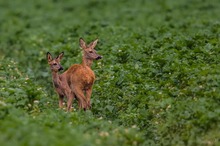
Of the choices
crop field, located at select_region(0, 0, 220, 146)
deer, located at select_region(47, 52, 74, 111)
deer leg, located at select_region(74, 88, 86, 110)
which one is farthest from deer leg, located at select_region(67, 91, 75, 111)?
crop field, located at select_region(0, 0, 220, 146)

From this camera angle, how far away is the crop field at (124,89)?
11.1 m

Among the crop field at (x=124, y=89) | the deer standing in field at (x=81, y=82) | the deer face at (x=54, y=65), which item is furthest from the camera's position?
the deer face at (x=54, y=65)

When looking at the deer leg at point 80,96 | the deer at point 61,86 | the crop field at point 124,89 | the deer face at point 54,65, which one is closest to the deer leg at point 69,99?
the deer at point 61,86

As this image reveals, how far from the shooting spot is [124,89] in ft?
47.9

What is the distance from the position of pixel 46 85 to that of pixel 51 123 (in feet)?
22.9

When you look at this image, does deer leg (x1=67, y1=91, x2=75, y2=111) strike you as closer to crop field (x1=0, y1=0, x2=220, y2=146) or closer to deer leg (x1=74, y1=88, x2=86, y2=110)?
deer leg (x1=74, y1=88, x2=86, y2=110)

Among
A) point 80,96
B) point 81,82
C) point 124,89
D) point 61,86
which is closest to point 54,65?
point 61,86

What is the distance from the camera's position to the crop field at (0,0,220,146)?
11.1 m

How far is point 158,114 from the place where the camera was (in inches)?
499

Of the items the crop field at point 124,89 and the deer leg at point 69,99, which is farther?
the deer leg at point 69,99

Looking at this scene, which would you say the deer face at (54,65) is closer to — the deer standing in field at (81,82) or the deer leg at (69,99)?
the deer standing in field at (81,82)

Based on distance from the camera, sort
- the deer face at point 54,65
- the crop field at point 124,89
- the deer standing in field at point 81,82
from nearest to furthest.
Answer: the crop field at point 124,89
the deer standing in field at point 81,82
the deer face at point 54,65

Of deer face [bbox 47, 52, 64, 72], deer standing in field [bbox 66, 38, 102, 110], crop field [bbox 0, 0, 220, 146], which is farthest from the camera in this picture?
deer face [bbox 47, 52, 64, 72]

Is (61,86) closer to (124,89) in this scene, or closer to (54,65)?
(54,65)
